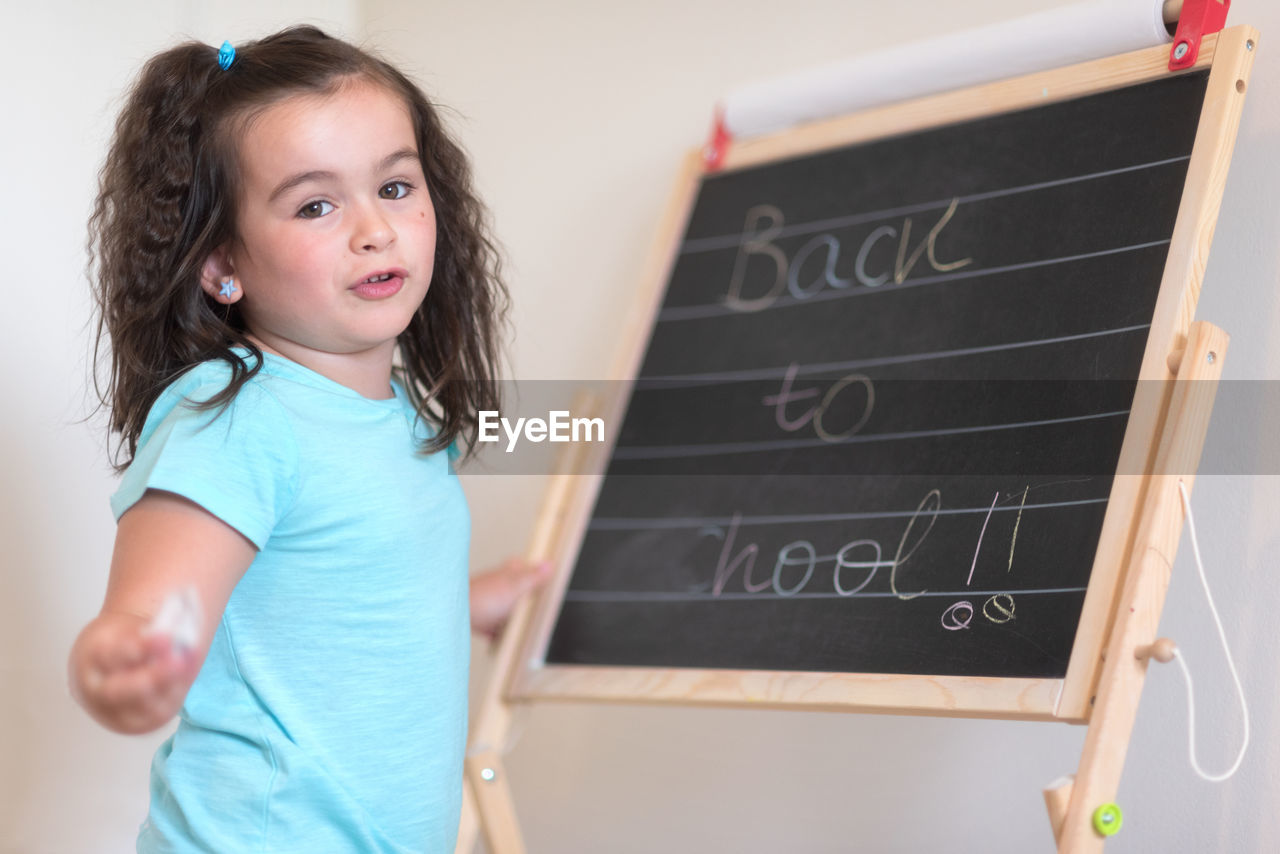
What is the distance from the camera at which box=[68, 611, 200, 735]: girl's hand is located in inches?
25.4

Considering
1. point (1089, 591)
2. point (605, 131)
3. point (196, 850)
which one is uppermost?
point (605, 131)

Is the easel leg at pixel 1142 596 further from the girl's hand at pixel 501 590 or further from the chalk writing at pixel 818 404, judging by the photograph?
the girl's hand at pixel 501 590

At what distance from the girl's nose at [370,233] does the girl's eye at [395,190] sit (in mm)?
42

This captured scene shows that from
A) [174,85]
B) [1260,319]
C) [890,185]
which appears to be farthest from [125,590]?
[1260,319]

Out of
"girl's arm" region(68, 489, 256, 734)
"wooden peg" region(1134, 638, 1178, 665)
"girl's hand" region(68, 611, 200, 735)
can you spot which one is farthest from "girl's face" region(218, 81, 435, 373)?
"wooden peg" region(1134, 638, 1178, 665)

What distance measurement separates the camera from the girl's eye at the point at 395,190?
103cm

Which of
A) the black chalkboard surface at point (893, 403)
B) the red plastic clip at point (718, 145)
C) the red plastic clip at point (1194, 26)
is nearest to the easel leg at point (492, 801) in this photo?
the black chalkboard surface at point (893, 403)

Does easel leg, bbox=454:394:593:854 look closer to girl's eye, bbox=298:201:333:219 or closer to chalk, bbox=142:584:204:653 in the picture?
girl's eye, bbox=298:201:333:219

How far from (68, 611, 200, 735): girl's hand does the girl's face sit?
Answer: 35cm

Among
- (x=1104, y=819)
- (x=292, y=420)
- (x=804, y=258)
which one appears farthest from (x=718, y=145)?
(x=1104, y=819)

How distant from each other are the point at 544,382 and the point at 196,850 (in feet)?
3.72

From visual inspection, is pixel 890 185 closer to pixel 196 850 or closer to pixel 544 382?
pixel 544 382

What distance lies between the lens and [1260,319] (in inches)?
52.9

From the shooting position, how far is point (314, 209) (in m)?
0.98
